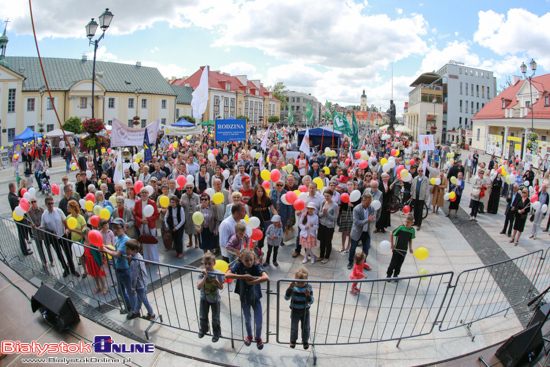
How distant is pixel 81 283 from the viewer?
6625mm

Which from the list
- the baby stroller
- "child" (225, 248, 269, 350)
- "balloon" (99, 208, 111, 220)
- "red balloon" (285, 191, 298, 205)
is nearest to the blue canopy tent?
the baby stroller

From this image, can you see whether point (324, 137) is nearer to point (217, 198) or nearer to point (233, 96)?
point (217, 198)

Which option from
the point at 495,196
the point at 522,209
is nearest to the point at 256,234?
the point at 522,209

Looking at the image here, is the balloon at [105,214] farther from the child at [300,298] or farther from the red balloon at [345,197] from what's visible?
the red balloon at [345,197]

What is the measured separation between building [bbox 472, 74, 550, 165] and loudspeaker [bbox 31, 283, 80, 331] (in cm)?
2639

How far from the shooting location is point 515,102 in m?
37.0

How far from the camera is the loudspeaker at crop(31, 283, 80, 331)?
515cm

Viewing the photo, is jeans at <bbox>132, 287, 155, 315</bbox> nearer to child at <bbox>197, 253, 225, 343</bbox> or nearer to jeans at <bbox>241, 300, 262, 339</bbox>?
child at <bbox>197, 253, 225, 343</bbox>

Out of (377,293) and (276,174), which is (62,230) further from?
(377,293)

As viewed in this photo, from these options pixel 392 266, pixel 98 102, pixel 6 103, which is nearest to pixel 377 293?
pixel 392 266

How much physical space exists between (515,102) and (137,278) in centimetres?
4259

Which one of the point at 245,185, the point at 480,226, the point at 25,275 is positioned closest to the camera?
the point at 25,275

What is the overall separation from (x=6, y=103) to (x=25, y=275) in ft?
113

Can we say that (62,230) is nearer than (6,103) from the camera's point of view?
Yes
